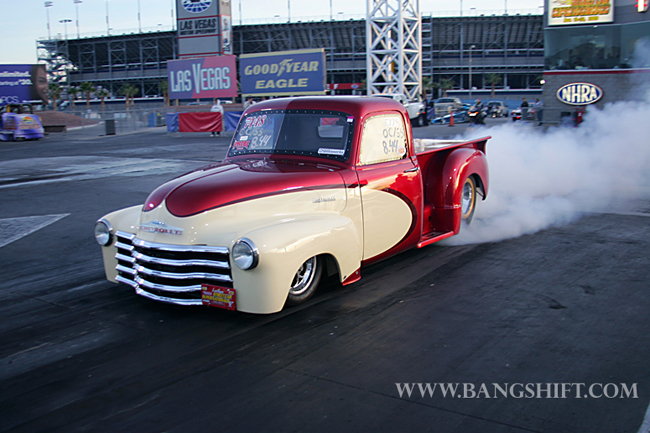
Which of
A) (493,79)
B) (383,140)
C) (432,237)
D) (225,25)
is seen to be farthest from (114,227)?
(493,79)

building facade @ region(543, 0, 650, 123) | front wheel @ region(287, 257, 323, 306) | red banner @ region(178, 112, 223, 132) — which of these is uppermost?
building facade @ region(543, 0, 650, 123)

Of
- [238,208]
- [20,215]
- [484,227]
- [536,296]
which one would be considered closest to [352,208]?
[238,208]

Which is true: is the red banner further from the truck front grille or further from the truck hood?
the truck front grille

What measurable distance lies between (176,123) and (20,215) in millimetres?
24103

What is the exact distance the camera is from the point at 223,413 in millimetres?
3268

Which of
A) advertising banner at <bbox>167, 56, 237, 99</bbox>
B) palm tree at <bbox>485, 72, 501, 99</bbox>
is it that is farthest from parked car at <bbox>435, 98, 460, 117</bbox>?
palm tree at <bbox>485, 72, 501, 99</bbox>

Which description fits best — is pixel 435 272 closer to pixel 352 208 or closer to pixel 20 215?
pixel 352 208

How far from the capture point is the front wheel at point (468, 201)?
767cm

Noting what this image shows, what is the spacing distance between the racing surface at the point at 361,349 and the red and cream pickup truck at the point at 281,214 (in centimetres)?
33

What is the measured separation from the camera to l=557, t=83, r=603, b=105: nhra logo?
24031 millimetres

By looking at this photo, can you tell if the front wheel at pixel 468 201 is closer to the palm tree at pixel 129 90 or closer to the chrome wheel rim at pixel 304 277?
the chrome wheel rim at pixel 304 277

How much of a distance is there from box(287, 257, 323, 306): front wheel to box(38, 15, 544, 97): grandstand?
82181 millimetres

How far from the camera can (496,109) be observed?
4722 cm

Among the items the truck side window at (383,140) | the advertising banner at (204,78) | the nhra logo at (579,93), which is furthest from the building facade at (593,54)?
the advertising banner at (204,78)
